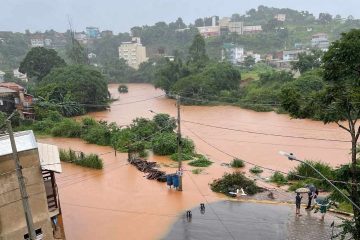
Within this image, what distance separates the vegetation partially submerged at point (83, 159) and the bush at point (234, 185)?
7.24 meters

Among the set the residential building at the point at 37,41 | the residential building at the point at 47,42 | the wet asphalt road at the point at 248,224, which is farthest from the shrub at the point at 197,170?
the residential building at the point at 47,42

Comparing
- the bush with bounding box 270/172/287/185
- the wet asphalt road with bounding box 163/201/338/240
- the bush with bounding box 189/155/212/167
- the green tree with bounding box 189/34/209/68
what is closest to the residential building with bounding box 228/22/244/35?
the green tree with bounding box 189/34/209/68

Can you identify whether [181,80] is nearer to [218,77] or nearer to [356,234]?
[218,77]

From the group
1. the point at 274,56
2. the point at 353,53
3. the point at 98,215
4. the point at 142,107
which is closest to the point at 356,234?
the point at 353,53

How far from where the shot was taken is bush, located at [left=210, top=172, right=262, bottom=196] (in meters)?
16.4

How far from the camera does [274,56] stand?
266 ft

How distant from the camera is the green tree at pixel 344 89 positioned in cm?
944

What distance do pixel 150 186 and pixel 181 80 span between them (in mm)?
31443

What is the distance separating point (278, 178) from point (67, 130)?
18.3 meters

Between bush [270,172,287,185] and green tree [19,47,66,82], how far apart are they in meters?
41.6

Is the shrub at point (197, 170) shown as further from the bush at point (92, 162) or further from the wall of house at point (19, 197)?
the wall of house at point (19, 197)

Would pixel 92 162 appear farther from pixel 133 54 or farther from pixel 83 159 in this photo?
pixel 133 54

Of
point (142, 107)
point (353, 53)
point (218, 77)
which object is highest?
point (353, 53)

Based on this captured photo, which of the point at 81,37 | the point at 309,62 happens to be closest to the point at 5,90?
the point at 309,62
